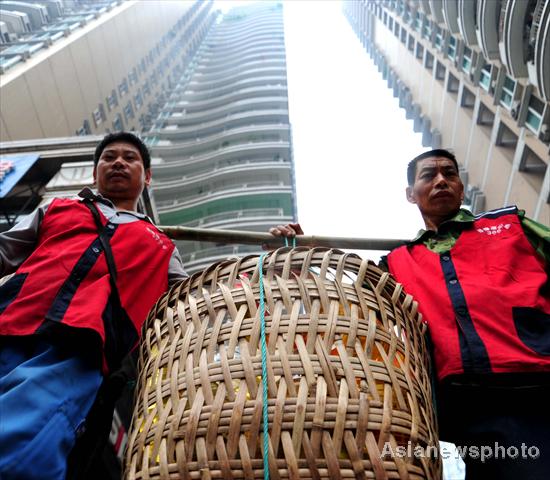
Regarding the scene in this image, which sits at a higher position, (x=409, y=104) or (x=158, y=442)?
(x=158, y=442)

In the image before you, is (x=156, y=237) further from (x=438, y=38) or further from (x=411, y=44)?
(x=411, y=44)

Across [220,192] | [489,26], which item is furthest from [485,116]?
[220,192]

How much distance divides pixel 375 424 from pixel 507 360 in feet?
2.54

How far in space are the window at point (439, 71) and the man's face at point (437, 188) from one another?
19.4 meters

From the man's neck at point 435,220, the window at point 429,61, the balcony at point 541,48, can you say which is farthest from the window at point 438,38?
the man's neck at point 435,220

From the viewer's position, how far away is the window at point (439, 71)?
18.7m

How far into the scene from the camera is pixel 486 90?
1366 centimetres

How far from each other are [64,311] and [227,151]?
2559 centimetres

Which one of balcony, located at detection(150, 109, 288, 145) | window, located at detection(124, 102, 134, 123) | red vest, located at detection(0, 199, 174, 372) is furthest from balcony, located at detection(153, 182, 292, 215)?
red vest, located at detection(0, 199, 174, 372)

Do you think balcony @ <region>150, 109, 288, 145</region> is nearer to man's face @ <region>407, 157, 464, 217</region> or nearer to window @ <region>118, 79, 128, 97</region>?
window @ <region>118, 79, 128, 97</region>

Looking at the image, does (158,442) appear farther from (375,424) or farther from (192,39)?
(192,39)

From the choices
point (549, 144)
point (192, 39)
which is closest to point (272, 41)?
point (192, 39)

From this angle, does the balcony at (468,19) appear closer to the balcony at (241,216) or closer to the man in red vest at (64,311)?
the balcony at (241,216)

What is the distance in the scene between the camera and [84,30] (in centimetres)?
1867
